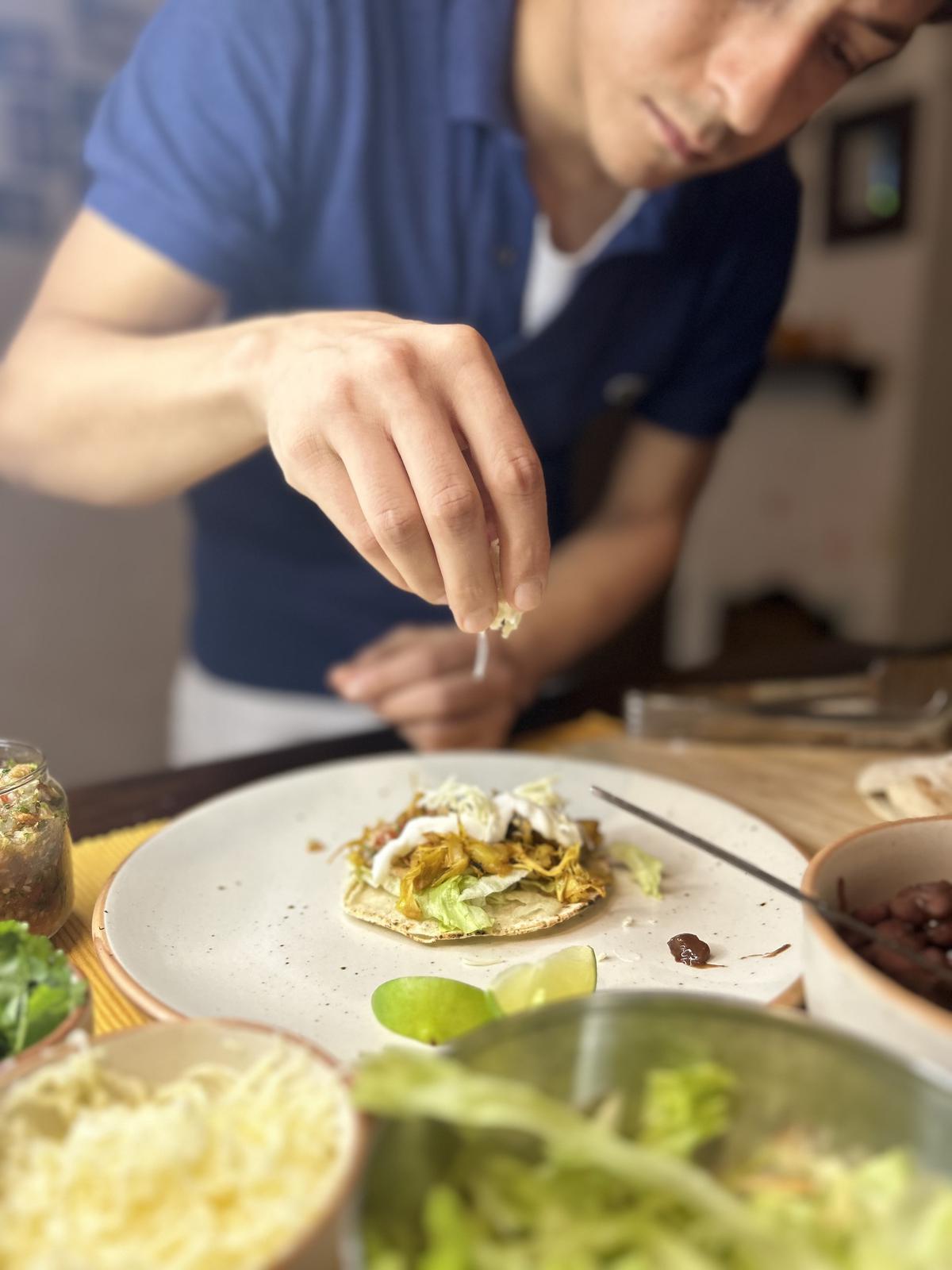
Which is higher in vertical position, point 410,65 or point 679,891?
point 410,65

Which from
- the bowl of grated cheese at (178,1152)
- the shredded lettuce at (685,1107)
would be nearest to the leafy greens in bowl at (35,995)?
the bowl of grated cheese at (178,1152)

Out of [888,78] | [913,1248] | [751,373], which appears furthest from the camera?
[888,78]

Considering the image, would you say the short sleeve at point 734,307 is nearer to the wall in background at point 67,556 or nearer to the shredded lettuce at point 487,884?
the wall in background at point 67,556

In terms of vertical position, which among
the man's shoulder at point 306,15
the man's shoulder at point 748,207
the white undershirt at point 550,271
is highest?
the man's shoulder at point 306,15

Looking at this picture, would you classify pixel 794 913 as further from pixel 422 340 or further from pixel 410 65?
pixel 410 65

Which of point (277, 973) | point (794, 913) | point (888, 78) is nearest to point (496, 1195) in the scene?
point (277, 973)

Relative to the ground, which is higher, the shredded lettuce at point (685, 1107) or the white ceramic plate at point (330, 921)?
the shredded lettuce at point (685, 1107)

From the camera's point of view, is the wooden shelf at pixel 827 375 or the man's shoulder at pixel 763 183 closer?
the man's shoulder at pixel 763 183

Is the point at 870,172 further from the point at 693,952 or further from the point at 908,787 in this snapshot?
the point at 693,952
